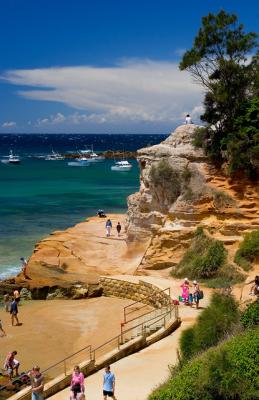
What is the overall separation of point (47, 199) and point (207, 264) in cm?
3711

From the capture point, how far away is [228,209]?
993 inches

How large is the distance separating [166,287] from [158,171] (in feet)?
23.1

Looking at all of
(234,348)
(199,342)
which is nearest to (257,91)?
(199,342)

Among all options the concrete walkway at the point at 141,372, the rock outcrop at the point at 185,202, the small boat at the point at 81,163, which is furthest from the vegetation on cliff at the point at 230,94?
the small boat at the point at 81,163

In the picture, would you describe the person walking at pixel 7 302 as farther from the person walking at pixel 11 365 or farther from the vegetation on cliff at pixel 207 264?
the vegetation on cliff at pixel 207 264

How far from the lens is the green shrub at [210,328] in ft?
51.9

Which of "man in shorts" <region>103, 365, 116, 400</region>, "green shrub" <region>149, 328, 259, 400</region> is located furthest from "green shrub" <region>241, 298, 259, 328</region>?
"man in shorts" <region>103, 365, 116, 400</region>

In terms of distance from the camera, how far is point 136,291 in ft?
80.0

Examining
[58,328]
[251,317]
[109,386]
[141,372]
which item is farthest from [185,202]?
[109,386]

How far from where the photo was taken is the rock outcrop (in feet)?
82.5

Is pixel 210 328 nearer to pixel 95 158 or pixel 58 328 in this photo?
pixel 58 328

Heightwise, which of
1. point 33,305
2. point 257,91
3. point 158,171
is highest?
point 257,91

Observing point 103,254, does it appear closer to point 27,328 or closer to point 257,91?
point 27,328

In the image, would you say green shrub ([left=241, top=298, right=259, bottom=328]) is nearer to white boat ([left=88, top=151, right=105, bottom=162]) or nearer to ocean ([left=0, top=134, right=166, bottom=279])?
ocean ([left=0, top=134, right=166, bottom=279])
